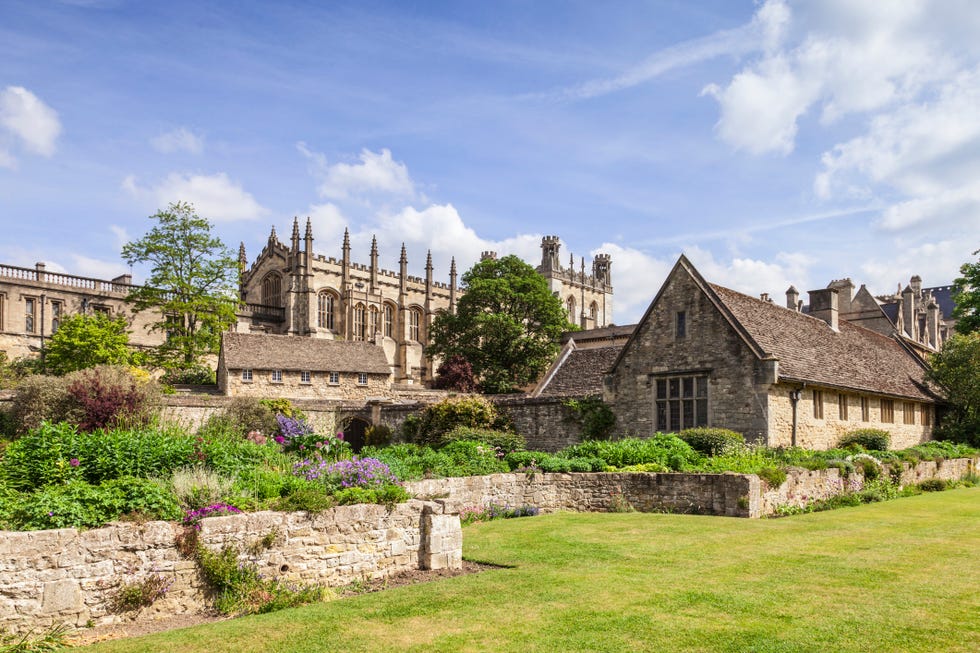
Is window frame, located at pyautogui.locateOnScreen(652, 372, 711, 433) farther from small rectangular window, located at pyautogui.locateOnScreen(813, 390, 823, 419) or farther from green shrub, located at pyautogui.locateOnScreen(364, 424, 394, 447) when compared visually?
green shrub, located at pyautogui.locateOnScreen(364, 424, 394, 447)

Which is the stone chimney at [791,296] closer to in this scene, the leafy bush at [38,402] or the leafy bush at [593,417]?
the leafy bush at [593,417]

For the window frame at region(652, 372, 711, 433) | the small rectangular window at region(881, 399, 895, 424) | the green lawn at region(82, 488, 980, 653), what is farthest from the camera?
the small rectangular window at region(881, 399, 895, 424)

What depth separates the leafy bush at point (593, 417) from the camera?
87.0 ft

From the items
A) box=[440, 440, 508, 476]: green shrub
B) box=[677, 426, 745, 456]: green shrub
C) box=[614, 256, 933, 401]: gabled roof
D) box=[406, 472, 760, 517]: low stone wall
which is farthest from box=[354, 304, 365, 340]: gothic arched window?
box=[406, 472, 760, 517]: low stone wall

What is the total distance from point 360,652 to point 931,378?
3250cm

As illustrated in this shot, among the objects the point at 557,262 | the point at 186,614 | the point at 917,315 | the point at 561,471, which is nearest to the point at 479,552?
the point at 186,614

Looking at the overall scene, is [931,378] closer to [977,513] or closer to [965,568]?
[977,513]

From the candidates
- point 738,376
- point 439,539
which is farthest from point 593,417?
point 439,539

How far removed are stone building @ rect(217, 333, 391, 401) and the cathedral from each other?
21881 millimetres

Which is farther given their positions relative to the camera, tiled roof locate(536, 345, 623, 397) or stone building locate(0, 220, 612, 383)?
stone building locate(0, 220, 612, 383)

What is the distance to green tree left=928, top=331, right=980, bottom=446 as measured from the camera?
31.0 meters

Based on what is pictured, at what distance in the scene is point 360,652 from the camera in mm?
7586

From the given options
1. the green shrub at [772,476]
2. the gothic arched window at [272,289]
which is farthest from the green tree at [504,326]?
the green shrub at [772,476]

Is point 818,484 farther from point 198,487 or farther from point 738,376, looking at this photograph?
point 198,487
